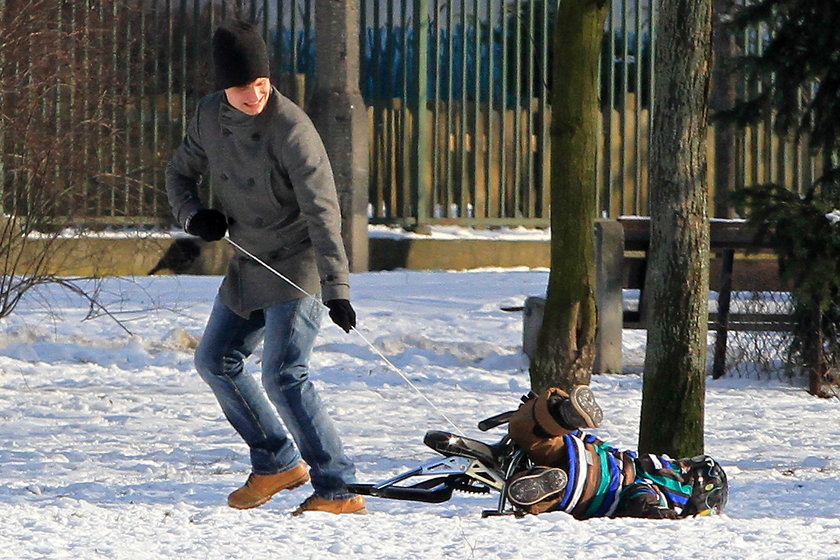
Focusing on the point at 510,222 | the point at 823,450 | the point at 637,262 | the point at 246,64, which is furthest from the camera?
the point at 510,222

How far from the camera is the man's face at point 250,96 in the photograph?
5.41m

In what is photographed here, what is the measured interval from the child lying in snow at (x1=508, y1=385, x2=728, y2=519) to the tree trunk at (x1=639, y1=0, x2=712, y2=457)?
136cm

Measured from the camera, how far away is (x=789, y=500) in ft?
20.7

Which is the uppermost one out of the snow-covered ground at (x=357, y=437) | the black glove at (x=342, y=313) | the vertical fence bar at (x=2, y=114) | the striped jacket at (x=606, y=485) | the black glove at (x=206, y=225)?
the vertical fence bar at (x=2, y=114)

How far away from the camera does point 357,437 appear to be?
7.88 metres

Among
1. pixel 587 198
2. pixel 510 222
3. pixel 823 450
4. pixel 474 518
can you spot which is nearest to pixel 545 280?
pixel 510 222

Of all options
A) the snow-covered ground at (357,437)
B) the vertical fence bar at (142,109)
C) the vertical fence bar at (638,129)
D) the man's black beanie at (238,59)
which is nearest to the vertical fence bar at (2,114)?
the snow-covered ground at (357,437)

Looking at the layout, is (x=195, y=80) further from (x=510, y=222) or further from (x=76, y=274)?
(x=510, y=222)

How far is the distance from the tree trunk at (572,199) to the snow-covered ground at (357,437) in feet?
1.42

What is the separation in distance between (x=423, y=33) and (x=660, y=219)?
7.81m

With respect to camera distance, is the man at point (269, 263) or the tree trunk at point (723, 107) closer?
the man at point (269, 263)

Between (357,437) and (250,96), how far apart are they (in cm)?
291

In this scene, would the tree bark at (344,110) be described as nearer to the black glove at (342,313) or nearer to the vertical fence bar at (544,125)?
the vertical fence bar at (544,125)

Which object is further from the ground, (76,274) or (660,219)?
(660,219)
